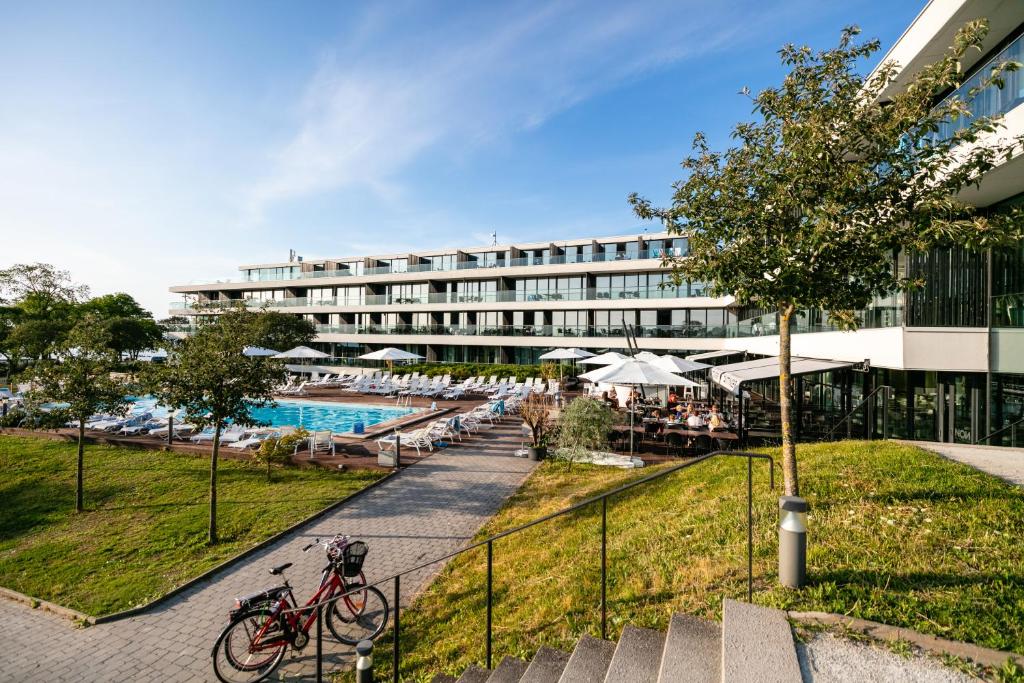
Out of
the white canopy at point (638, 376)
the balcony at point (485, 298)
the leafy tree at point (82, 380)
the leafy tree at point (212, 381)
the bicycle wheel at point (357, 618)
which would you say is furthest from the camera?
the balcony at point (485, 298)

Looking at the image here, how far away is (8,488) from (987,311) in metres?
22.8

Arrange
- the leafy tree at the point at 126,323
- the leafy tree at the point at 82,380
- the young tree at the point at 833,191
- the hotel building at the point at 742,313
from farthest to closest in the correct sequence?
the leafy tree at the point at 126,323
the leafy tree at the point at 82,380
the hotel building at the point at 742,313
the young tree at the point at 833,191

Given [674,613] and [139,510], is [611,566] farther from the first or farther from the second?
[139,510]

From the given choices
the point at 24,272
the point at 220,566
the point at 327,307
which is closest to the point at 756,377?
the point at 220,566

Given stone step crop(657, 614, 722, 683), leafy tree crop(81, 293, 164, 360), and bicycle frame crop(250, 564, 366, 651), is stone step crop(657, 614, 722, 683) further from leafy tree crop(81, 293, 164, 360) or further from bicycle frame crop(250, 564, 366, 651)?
leafy tree crop(81, 293, 164, 360)

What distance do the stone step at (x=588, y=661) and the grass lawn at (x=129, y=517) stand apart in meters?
6.09

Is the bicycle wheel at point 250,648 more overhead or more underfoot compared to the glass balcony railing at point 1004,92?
more underfoot

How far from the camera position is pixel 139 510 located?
386 inches

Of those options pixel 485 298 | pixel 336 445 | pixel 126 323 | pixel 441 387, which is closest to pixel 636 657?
pixel 336 445

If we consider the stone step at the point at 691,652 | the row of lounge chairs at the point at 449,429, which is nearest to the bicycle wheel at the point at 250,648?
the stone step at the point at 691,652

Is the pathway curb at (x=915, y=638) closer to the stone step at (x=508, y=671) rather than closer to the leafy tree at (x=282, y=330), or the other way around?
the stone step at (x=508, y=671)

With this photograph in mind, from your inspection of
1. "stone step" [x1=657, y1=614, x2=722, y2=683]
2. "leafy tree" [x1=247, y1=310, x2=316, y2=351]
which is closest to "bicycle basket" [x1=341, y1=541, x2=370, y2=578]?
"stone step" [x1=657, y1=614, x2=722, y2=683]

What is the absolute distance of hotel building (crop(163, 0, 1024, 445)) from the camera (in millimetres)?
9195

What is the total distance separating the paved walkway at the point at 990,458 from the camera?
671 centimetres
